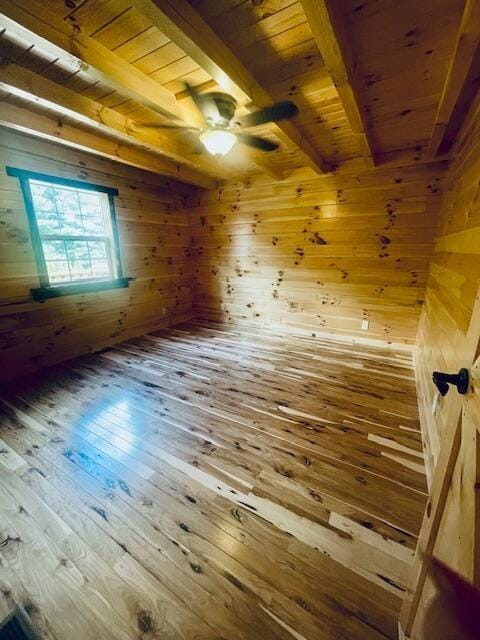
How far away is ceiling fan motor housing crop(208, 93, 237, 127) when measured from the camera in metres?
1.72

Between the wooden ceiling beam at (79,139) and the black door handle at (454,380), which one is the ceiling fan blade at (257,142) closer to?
the wooden ceiling beam at (79,139)

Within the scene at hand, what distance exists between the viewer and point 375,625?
3.01 feet

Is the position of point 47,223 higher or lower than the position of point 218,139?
lower

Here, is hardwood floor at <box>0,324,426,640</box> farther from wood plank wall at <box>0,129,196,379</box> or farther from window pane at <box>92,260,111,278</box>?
window pane at <box>92,260,111,278</box>

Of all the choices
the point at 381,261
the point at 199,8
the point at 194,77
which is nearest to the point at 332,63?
the point at 199,8

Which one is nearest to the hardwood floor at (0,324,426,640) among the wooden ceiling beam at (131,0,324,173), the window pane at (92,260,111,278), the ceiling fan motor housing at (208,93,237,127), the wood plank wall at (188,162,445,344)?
the wood plank wall at (188,162,445,344)

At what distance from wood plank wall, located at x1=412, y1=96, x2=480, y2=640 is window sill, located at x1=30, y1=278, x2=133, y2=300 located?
3.55 metres

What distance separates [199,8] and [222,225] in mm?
3199

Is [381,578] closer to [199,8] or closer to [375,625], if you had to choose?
[375,625]

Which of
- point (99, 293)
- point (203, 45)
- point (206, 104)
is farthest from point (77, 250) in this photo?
point (203, 45)

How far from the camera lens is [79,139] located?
254 centimetres

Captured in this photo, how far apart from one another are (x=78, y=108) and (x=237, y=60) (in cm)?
138

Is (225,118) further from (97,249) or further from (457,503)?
(97,249)

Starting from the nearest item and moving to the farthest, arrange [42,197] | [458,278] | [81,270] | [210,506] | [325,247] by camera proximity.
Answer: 1. [210,506]
2. [458,278]
3. [42,197]
4. [81,270]
5. [325,247]
